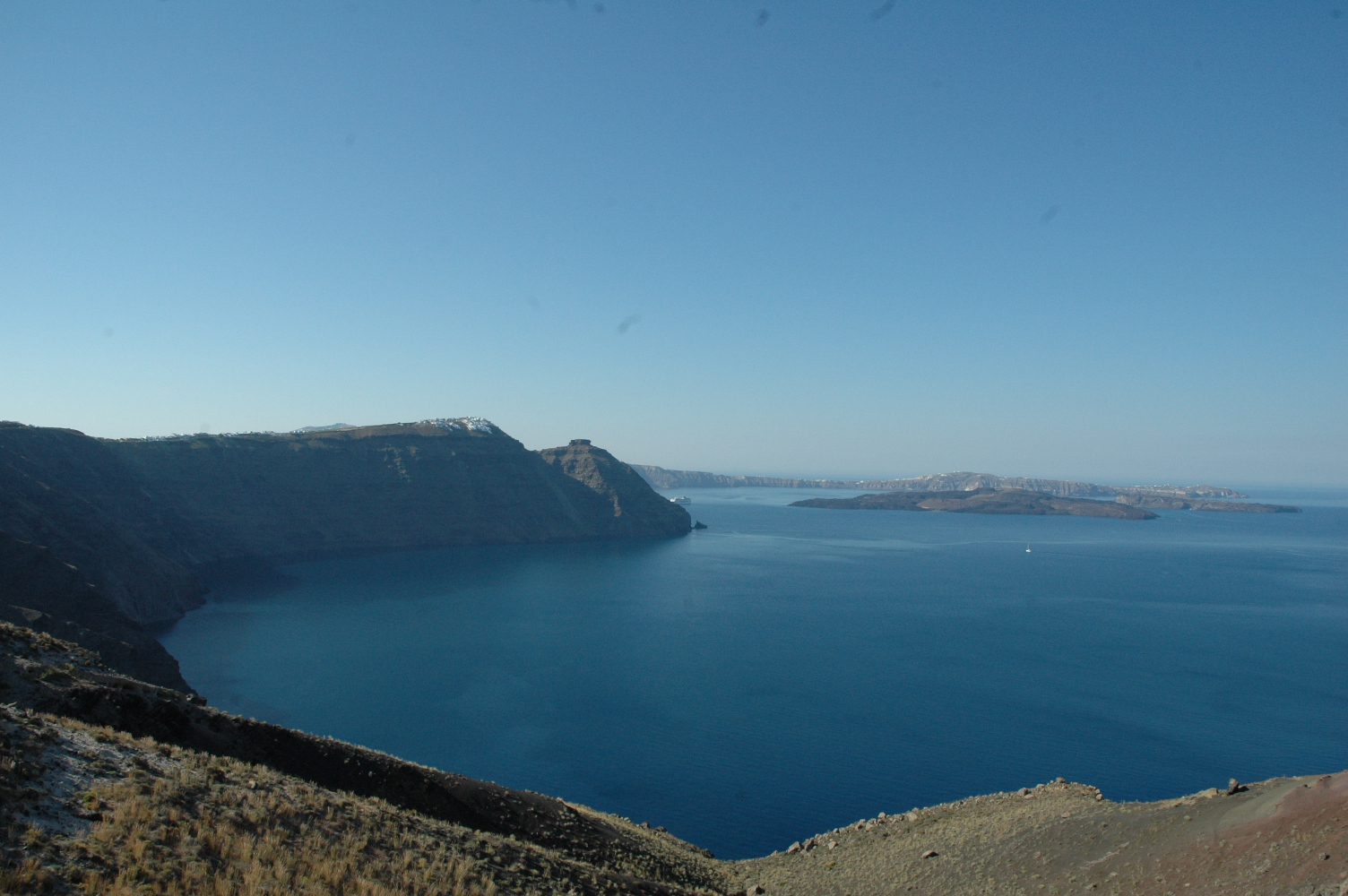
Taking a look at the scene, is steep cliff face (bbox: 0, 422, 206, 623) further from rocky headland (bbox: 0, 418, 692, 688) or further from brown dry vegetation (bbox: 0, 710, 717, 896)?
brown dry vegetation (bbox: 0, 710, 717, 896)

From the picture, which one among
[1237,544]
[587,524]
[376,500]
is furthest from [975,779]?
[1237,544]

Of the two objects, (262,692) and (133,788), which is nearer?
(133,788)

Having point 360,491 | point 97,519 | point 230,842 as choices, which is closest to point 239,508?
point 360,491

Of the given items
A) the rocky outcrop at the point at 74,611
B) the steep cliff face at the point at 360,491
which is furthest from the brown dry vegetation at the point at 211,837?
the steep cliff face at the point at 360,491

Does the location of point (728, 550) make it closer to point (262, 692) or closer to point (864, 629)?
point (864, 629)

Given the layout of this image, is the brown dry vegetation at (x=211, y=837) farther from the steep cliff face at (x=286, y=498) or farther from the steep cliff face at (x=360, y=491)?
the steep cliff face at (x=360, y=491)

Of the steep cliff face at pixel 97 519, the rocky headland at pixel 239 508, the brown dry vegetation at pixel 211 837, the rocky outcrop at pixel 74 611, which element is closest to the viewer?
the brown dry vegetation at pixel 211 837
